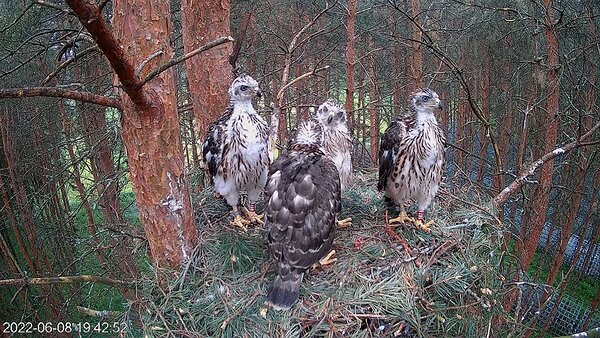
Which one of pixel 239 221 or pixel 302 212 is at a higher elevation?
pixel 302 212

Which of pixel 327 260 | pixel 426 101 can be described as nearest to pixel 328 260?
pixel 327 260

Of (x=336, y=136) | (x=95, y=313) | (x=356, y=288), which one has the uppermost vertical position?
(x=336, y=136)

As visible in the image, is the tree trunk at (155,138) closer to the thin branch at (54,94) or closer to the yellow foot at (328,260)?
the thin branch at (54,94)

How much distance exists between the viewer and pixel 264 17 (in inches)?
352

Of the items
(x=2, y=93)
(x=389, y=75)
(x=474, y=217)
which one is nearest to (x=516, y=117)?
(x=389, y=75)

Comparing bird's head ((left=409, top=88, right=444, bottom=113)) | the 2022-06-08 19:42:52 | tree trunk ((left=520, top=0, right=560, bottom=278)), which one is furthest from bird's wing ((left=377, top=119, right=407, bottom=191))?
the 2022-06-08 19:42:52

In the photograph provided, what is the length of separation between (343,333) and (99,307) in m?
7.79

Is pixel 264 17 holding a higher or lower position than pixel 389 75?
higher

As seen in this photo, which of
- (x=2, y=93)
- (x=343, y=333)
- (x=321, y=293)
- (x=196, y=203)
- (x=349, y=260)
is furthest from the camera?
(x=196, y=203)

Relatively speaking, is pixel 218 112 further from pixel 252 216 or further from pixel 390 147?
pixel 390 147

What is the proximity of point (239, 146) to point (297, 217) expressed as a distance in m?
0.83

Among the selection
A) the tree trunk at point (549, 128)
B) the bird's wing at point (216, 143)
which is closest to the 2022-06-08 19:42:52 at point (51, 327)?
the bird's wing at point (216, 143)

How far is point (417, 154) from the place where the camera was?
3.78 metres

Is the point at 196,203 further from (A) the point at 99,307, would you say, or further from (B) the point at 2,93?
(A) the point at 99,307
